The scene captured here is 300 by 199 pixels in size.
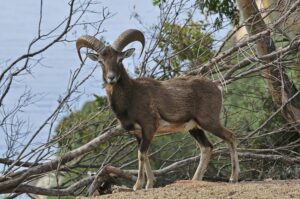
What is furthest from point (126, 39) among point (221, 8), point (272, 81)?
point (221, 8)

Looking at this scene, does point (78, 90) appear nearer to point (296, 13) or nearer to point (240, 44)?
point (240, 44)

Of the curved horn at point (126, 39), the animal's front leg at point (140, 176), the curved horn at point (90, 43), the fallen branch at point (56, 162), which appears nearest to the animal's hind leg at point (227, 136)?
→ the animal's front leg at point (140, 176)

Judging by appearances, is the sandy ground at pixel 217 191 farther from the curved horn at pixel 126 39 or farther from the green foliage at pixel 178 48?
the green foliage at pixel 178 48

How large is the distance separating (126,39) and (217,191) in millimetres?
3046

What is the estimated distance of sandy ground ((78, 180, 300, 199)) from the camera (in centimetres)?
881

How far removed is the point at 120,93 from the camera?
10.8 m

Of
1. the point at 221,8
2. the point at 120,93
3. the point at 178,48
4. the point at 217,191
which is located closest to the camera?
the point at 217,191

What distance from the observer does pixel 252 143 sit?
52.0 feet

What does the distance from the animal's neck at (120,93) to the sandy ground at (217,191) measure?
1.55 m

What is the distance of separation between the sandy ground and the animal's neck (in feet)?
5.10

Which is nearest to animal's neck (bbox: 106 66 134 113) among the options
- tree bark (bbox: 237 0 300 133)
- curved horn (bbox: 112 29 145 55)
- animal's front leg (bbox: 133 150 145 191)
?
curved horn (bbox: 112 29 145 55)

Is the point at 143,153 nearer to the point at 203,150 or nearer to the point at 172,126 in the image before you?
the point at 172,126

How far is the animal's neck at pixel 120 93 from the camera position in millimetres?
10789

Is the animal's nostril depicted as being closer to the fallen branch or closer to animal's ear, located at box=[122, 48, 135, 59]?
animal's ear, located at box=[122, 48, 135, 59]
